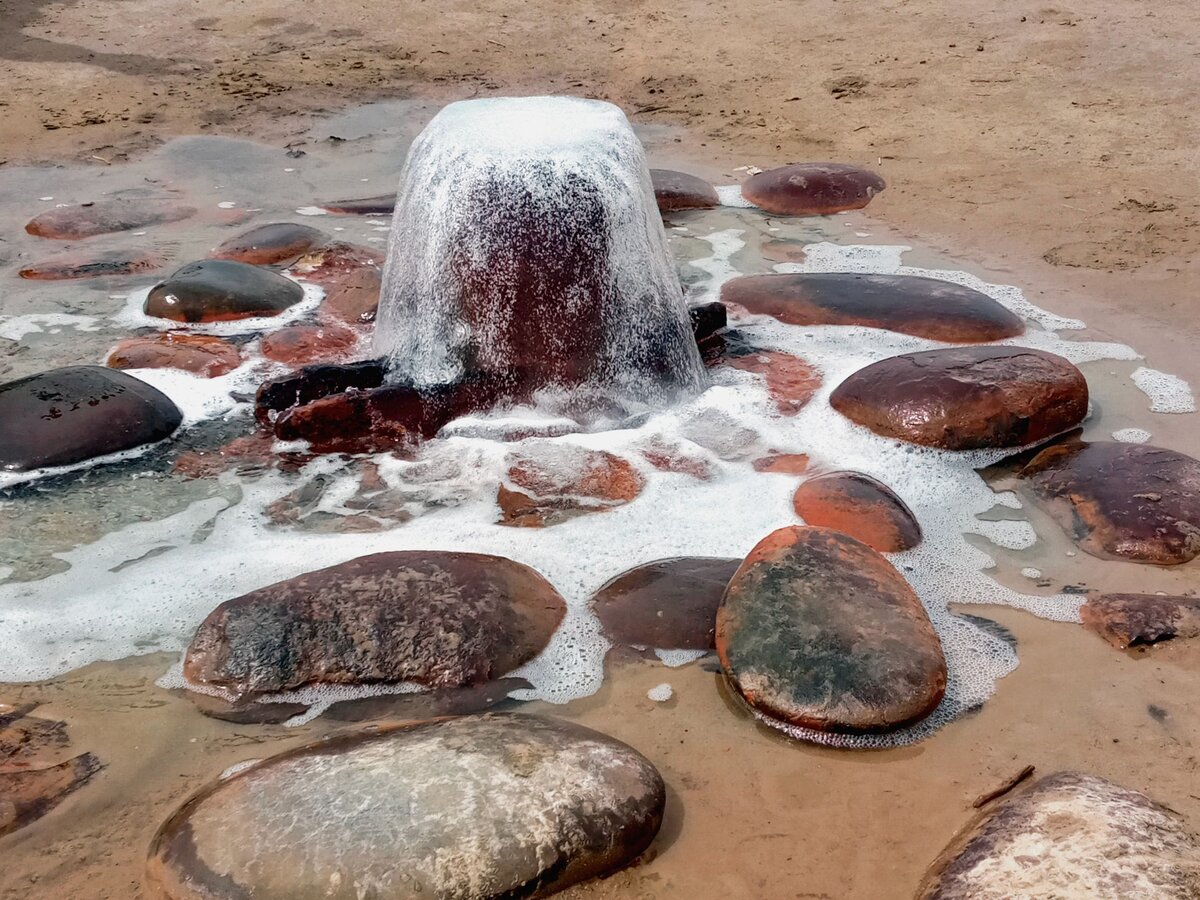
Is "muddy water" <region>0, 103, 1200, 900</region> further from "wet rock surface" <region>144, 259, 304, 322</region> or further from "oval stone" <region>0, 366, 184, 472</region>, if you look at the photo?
"wet rock surface" <region>144, 259, 304, 322</region>

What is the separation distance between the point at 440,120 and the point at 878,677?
8.82 feet

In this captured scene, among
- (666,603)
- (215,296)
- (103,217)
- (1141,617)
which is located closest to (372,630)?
(666,603)

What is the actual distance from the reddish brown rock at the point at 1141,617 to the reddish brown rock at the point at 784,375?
4.57ft

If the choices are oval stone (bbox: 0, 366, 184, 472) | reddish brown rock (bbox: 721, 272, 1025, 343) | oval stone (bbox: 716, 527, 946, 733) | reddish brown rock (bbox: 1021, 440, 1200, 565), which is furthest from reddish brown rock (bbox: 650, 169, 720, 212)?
oval stone (bbox: 716, 527, 946, 733)

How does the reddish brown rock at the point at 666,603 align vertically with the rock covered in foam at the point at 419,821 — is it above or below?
below

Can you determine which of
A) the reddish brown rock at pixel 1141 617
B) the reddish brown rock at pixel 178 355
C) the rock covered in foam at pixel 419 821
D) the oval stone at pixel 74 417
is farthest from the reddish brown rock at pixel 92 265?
the reddish brown rock at pixel 1141 617

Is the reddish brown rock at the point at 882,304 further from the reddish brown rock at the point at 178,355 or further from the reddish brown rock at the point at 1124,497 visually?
the reddish brown rock at the point at 178,355

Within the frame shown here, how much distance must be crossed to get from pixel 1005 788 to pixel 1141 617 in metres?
0.74

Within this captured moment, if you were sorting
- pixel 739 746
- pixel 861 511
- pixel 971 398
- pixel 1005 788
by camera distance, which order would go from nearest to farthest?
pixel 1005 788 < pixel 739 746 < pixel 861 511 < pixel 971 398

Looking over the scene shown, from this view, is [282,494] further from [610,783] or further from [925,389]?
[925,389]

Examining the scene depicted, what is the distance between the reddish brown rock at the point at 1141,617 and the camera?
266 centimetres

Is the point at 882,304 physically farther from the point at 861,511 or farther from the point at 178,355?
the point at 178,355

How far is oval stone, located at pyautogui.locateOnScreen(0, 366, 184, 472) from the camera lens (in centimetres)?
351

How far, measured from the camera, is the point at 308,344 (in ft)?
Answer: 14.6
